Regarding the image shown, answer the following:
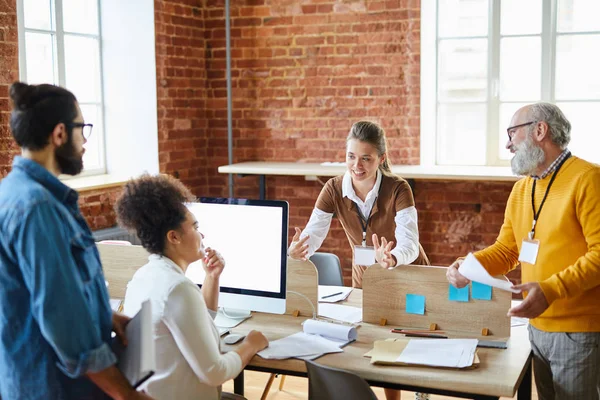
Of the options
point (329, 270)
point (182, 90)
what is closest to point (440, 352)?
point (329, 270)

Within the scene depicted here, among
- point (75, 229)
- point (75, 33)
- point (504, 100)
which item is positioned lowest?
point (75, 229)

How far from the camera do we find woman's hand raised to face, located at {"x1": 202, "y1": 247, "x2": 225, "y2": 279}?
8.68ft

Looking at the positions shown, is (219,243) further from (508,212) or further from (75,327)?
(75,327)

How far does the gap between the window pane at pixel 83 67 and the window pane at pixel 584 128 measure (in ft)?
11.5

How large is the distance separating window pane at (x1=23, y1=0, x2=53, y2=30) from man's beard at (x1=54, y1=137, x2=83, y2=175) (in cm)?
357

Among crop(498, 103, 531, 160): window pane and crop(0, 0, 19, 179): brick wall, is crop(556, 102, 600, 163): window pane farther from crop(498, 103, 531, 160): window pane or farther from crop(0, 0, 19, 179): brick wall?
crop(0, 0, 19, 179): brick wall

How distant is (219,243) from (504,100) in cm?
335

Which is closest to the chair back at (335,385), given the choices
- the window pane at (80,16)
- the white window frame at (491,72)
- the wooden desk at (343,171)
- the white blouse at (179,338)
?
the white blouse at (179,338)

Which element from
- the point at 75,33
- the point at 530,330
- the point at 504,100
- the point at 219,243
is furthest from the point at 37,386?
the point at 504,100

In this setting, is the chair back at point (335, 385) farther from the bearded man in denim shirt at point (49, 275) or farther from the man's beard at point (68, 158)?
the man's beard at point (68, 158)

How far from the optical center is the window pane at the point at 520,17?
5.40 metres

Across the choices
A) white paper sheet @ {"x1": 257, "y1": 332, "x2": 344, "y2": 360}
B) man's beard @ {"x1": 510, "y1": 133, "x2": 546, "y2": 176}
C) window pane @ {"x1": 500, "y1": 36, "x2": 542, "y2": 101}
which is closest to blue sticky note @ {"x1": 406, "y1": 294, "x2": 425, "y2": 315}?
white paper sheet @ {"x1": 257, "y1": 332, "x2": 344, "y2": 360}

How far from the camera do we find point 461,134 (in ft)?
18.6

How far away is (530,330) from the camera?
2596 millimetres
